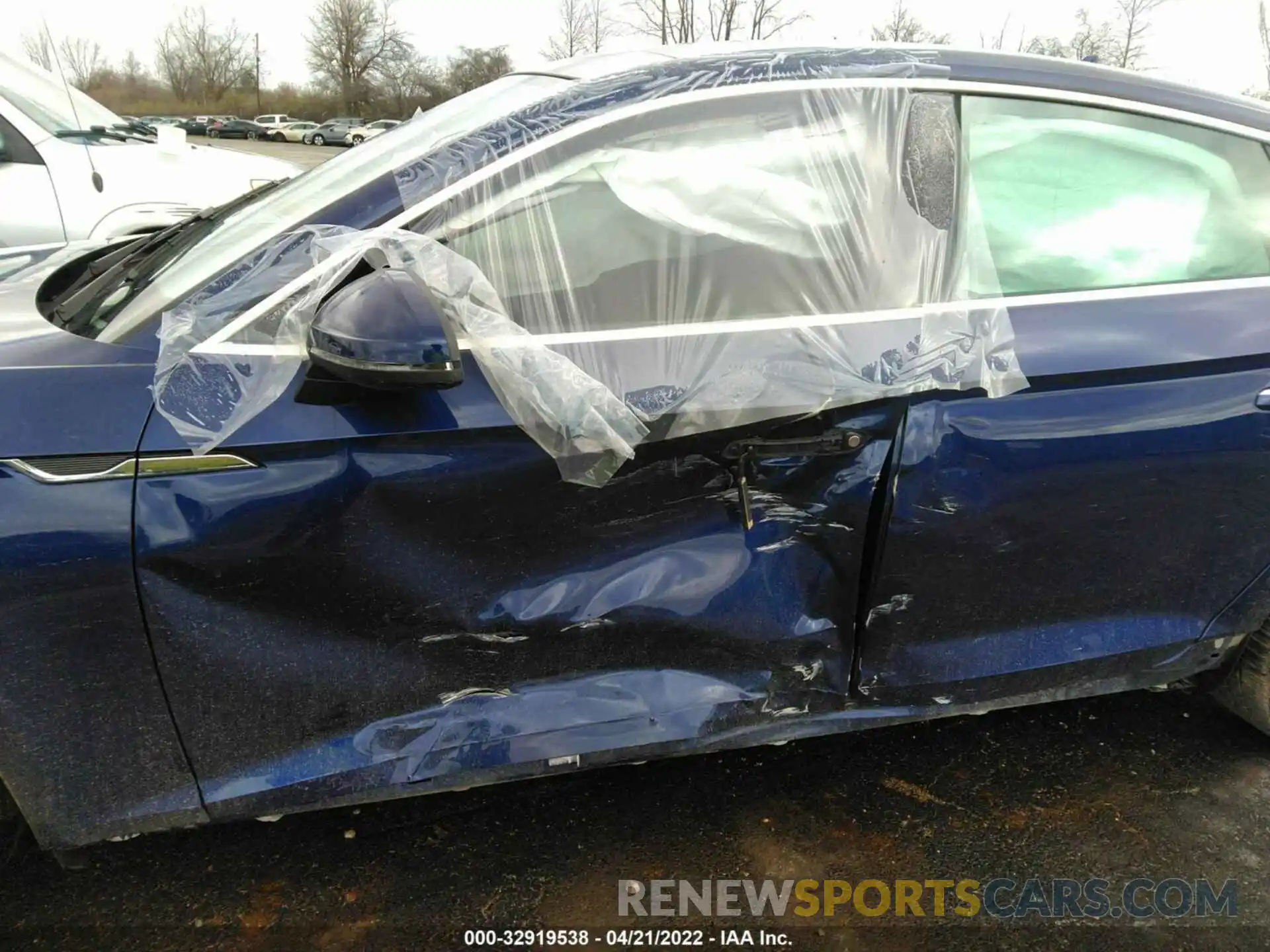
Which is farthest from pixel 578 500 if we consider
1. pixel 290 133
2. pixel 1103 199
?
pixel 290 133

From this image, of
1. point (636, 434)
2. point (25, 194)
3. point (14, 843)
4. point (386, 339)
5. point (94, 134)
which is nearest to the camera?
point (386, 339)

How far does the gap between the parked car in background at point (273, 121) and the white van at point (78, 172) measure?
48.8 metres

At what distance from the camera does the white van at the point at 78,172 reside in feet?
13.5

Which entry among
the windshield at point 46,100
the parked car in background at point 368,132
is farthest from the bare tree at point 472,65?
the windshield at point 46,100

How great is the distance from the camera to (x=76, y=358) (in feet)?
4.94

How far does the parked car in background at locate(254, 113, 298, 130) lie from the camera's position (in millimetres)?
48562

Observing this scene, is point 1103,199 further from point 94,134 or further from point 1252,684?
point 94,134

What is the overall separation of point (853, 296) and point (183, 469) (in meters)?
1.24

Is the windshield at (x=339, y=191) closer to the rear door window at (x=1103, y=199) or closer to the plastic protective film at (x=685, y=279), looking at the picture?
the plastic protective film at (x=685, y=279)

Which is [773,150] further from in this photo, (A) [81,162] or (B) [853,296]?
(A) [81,162]

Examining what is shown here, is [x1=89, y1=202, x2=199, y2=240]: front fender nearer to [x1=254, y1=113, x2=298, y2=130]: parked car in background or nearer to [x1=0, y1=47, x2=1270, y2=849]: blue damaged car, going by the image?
[x1=0, y1=47, x2=1270, y2=849]: blue damaged car

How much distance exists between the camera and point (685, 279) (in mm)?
1691

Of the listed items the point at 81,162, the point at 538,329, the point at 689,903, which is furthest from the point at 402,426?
the point at 81,162

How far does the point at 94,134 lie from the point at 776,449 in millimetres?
4521
